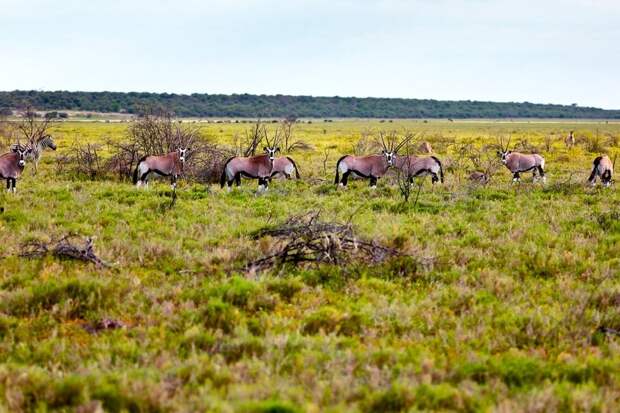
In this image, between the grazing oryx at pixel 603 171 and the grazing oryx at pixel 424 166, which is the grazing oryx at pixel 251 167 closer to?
the grazing oryx at pixel 424 166

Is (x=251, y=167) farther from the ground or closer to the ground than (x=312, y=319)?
farther from the ground

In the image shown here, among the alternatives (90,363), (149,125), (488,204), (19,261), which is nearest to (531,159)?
(488,204)

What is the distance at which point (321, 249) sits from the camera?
8.71 metres

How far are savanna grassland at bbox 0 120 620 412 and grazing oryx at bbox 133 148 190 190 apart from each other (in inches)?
219

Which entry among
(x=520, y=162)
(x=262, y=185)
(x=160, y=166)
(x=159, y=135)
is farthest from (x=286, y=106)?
(x=262, y=185)

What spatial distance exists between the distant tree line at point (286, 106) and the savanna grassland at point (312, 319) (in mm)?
133402

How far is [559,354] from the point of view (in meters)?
5.71

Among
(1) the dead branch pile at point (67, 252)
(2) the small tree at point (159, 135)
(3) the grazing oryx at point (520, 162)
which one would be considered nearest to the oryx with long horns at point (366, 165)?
(3) the grazing oryx at point (520, 162)

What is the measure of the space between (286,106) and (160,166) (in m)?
156

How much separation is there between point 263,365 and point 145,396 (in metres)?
1.08

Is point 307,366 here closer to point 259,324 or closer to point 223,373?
point 223,373

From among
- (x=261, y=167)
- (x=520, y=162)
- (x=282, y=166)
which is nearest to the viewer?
(x=261, y=167)

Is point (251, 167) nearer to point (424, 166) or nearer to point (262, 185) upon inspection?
point (262, 185)

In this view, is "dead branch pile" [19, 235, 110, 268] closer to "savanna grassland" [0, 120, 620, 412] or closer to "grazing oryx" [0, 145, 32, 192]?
"savanna grassland" [0, 120, 620, 412]
